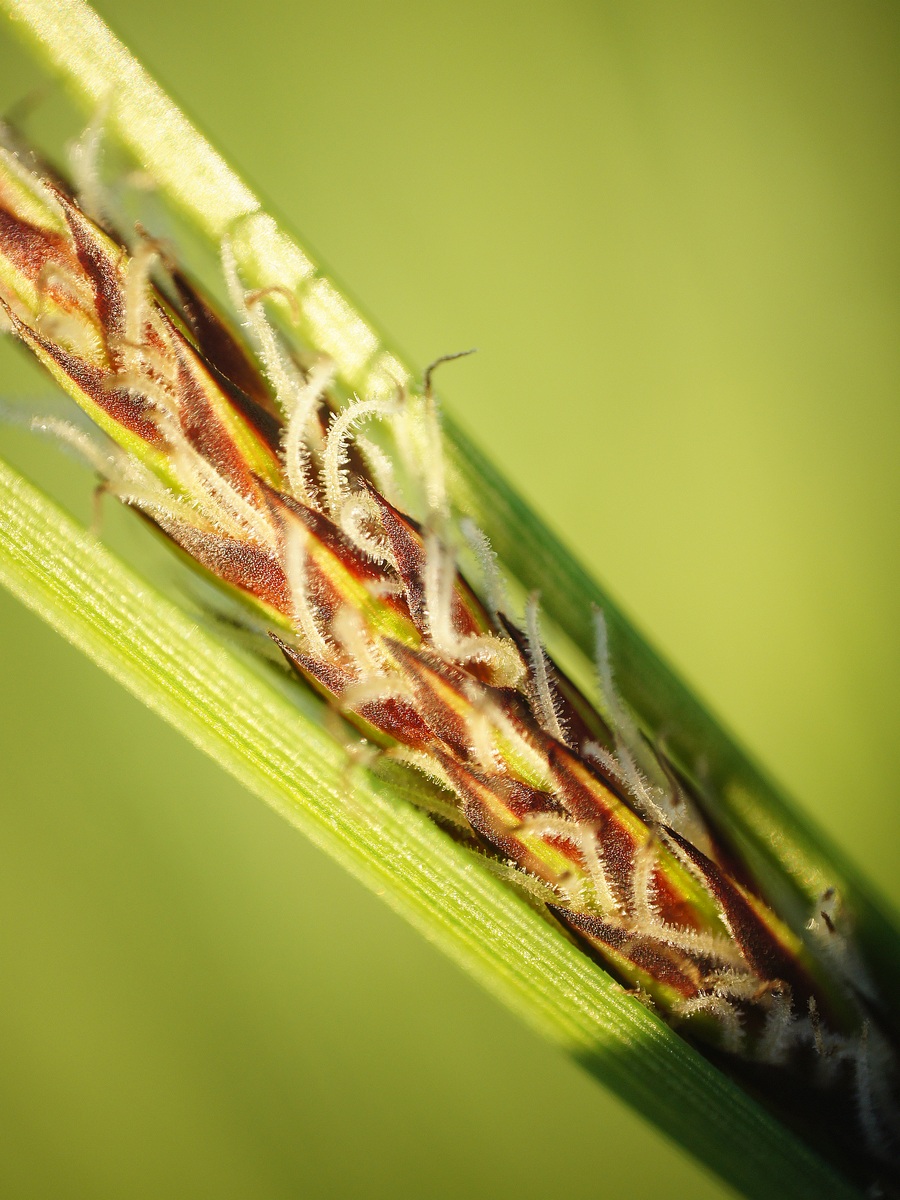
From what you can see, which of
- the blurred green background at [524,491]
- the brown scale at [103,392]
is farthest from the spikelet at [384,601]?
the blurred green background at [524,491]

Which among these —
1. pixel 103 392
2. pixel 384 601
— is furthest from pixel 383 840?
pixel 103 392

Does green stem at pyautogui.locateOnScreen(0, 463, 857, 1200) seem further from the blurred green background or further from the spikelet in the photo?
the blurred green background

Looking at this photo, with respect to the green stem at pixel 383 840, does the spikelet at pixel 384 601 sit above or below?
above

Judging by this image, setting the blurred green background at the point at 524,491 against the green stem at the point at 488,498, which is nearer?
the green stem at the point at 488,498

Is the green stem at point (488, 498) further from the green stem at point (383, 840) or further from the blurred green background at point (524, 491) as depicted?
the blurred green background at point (524, 491)

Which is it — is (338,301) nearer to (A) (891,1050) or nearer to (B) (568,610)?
(B) (568,610)

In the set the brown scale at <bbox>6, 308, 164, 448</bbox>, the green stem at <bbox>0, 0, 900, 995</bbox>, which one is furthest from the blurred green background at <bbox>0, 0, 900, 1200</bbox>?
the brown scale at <bbox>6, 308, 164, 448</bbox>

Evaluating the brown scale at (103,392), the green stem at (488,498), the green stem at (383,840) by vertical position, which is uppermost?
the green stem at (488,498)
